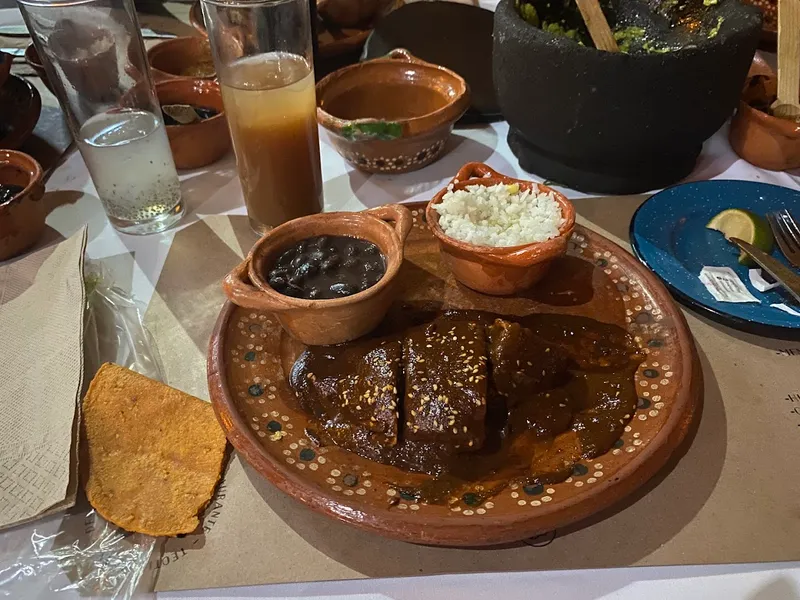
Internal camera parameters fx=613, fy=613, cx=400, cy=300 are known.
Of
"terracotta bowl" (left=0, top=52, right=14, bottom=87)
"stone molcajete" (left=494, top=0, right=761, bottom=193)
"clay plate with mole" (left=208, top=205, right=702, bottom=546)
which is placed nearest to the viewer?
"clay plate with mole" (left=208, top=205, right=702, bottom=546)

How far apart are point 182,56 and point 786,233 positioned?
90.7 inches

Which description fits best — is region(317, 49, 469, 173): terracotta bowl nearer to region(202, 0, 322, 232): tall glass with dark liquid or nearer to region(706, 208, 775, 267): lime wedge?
region(202, 0, 322, 232): tall glass with dark liquid

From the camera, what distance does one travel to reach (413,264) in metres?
1.74

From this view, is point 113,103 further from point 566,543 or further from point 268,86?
point 566,543

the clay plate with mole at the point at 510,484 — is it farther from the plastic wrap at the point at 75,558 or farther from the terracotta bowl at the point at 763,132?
the terracotta bowl at the point at 763,132

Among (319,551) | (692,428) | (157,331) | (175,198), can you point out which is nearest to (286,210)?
(175,198)

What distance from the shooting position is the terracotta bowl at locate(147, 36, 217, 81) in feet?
8.13

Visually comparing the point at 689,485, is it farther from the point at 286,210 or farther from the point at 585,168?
the point at 286,210

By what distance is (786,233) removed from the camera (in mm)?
1739

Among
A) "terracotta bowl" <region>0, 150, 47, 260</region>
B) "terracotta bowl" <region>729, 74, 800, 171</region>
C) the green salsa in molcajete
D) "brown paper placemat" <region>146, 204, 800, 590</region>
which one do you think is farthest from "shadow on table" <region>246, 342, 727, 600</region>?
the green salsa in molcajete

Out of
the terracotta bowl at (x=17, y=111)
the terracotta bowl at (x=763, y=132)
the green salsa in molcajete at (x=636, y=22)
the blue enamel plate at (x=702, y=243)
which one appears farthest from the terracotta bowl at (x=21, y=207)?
the terracotta bowl at (x=763, y=132)

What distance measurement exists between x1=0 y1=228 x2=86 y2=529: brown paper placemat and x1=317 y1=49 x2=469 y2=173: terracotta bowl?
2.96 feet

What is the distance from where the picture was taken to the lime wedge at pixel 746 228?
172cm

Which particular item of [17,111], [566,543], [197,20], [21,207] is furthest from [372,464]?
[197,20]
